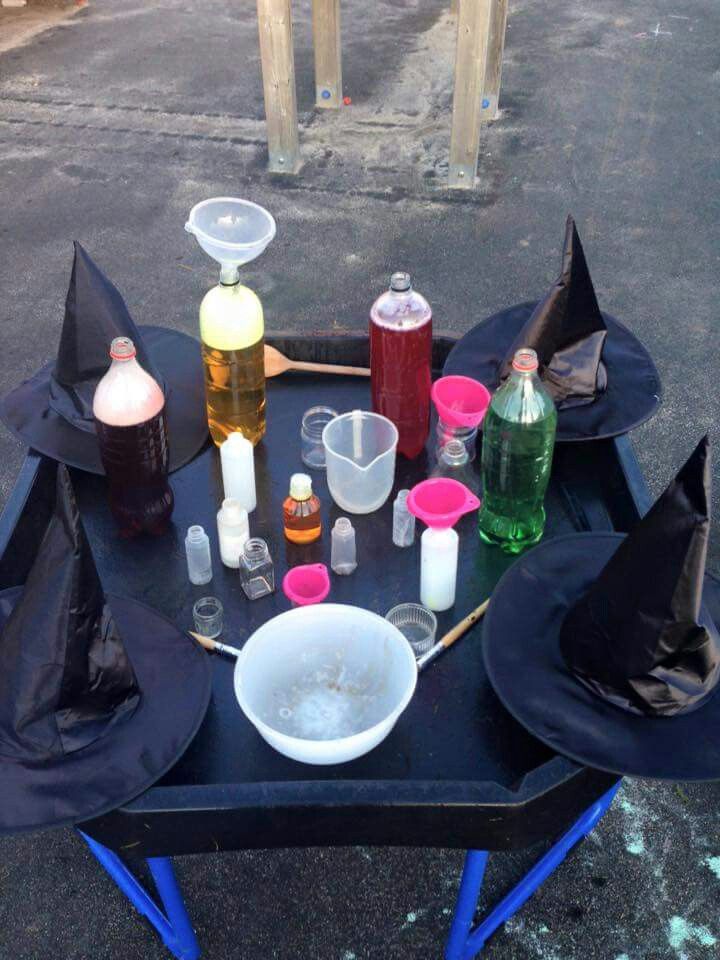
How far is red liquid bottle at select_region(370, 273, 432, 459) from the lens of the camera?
1.87m

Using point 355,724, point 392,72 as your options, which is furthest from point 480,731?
point 392,72

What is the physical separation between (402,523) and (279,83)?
3660 millimetres

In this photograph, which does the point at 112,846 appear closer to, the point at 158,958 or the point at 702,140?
the point at 158,958

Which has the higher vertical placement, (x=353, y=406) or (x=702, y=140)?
(x=353, y=406)

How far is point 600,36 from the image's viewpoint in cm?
689

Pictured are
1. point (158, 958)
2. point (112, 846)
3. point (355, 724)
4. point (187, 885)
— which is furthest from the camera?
point (187, 885)

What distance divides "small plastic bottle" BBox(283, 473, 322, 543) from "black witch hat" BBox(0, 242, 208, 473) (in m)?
0.35

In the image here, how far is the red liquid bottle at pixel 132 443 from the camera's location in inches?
Result: 66.7

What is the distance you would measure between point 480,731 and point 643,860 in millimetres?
902

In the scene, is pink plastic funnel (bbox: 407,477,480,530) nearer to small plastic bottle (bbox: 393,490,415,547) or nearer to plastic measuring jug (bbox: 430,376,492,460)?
small plastic bottle (bbox: 393,490,415,547)

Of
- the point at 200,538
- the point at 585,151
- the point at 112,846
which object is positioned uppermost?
the point at 200,538

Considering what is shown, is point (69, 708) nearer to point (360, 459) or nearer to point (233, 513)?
point (233, 513)

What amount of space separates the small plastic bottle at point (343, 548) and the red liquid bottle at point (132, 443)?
38cm

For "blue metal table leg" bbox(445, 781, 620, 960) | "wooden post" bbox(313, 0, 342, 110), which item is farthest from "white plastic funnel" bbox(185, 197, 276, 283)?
"wooden post" bbox(313, 0, 342, 110)
